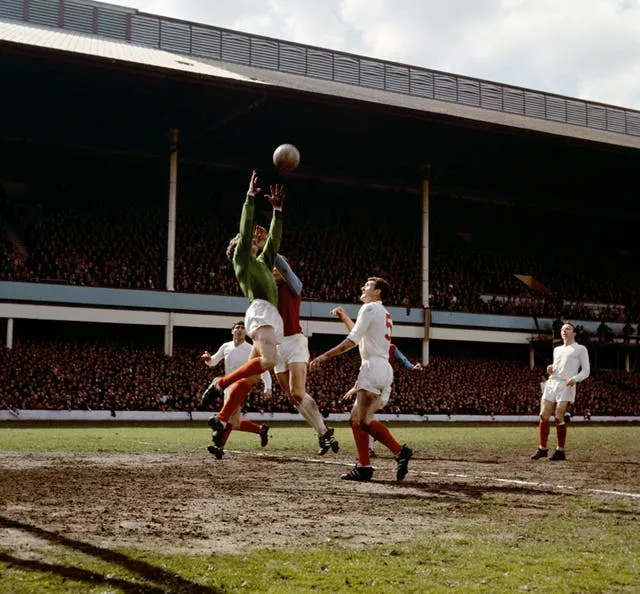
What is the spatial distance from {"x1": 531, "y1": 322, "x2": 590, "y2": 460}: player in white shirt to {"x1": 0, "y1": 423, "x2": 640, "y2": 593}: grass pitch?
258 centimetres

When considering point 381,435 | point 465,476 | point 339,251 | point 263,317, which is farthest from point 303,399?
point 339,251

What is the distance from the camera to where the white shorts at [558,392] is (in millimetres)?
14906

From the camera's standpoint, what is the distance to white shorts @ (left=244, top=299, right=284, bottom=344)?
31.7 feet

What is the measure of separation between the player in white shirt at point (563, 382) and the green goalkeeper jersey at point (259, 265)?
22.2 ft

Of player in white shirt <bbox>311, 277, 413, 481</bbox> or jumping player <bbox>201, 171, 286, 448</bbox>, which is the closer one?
jumping player <bbox>201, 171, 286, 448</bbox>

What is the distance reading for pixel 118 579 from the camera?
15.6ft

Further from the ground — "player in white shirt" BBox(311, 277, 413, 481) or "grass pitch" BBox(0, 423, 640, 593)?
"player in white shirt" BBox(311, 277, 413, 481)

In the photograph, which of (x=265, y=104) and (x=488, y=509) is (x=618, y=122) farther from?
(x=488, y=509)

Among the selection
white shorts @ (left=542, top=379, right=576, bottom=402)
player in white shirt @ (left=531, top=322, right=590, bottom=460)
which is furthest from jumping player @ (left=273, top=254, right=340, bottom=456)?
white shorts @ (left=542, top=379, right=576, bottom=402)

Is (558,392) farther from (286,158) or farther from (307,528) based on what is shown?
(307,528)

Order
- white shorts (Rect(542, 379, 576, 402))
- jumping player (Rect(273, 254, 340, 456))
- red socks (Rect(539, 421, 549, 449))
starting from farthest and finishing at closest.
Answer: white shorts (Rect(542, 379, 576, 402)) → red socks (Rect(539, 421, 549, 449)) → jumping player (Rect(273, 254, 340, 456))

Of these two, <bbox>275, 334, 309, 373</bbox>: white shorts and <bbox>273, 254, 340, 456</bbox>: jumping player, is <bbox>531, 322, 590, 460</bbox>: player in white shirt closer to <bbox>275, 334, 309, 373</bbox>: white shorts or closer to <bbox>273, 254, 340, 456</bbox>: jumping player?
<bbox>273, 254, 340, 456</bbox>: jumping player

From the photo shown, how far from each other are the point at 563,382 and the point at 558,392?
7.5 inches

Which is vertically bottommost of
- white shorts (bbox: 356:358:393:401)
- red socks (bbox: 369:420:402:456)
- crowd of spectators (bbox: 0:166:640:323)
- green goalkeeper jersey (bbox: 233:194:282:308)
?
red socks (bbox: 369:420:402:456)
